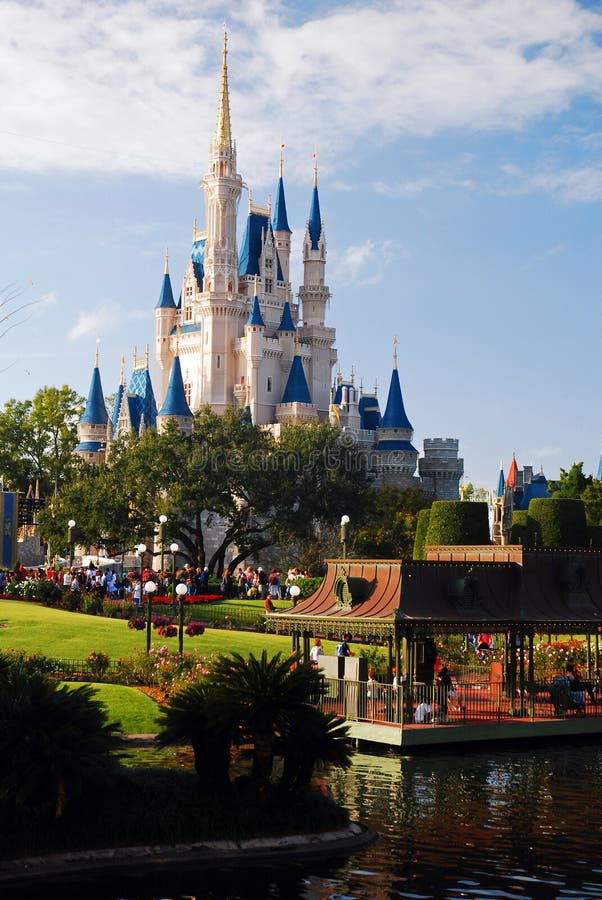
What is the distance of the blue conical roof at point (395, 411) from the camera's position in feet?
277

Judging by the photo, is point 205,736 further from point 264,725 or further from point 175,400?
point 175,400

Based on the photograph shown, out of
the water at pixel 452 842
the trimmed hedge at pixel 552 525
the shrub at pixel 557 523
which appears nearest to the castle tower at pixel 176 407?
the trimmed hedge at pixel 552 525

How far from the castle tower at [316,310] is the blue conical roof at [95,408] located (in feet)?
49.1

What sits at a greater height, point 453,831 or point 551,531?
point 551,531

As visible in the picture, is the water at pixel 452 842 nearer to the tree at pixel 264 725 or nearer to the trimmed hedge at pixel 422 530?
the tree at pixel 264 725

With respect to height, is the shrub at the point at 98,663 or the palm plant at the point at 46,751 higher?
the shrub at the point at 98,663

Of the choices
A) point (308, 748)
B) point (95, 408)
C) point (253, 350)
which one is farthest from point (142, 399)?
point (308, 748)

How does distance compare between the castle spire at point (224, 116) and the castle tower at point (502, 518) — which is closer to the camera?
the castle tower at point (502, 518)

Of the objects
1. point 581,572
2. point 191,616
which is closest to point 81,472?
point 191,616

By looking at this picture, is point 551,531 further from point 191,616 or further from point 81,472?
point 81,472

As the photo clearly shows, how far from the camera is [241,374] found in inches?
3396

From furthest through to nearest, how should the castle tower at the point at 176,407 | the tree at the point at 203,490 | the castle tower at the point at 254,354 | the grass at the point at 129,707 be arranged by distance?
the castle tower at the point at 254,354
the castle tower at the point at 176,407
the tree at the point at 203,490
the grass at the point at 129,707

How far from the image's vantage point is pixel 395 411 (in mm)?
85125

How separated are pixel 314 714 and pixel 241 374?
72.1m
